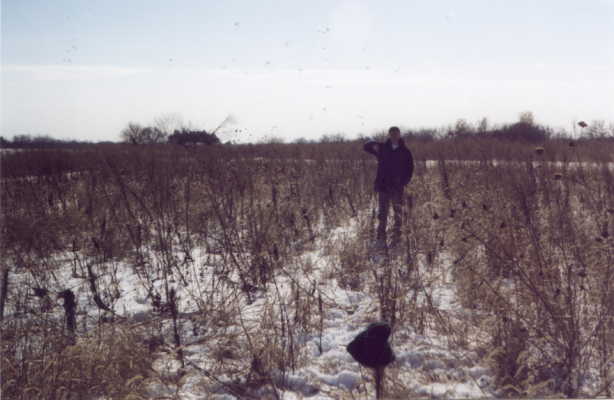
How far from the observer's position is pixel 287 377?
275 centimetres

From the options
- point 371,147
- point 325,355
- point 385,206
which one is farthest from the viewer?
point 371,147

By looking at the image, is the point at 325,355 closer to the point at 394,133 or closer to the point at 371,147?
the point at 394,133

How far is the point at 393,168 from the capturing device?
5.98 m

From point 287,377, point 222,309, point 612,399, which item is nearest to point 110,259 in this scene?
point 222,309

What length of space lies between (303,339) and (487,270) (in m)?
2.32

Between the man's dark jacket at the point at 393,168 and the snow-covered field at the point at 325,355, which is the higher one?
the man's dark jacket at the point at 393,168

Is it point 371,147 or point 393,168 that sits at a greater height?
point 371,147

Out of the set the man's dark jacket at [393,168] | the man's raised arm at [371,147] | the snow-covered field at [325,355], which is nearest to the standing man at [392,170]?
the man's dark jacket at [393,168]

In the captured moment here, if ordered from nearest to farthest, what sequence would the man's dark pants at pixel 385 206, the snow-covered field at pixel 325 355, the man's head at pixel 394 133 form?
the snow-covered field at pixel 325 355 < the man's dark pants at pixel 385 206 < the man's head at pixel 394 133

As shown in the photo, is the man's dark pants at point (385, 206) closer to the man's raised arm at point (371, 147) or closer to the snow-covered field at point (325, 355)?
the man's raised arm at point (371, 147)

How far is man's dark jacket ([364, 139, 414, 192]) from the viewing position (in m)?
5.93

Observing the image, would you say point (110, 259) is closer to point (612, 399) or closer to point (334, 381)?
point (334, 381)

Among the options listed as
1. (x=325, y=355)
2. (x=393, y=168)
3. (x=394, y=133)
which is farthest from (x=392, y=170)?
(x=325, y=355)

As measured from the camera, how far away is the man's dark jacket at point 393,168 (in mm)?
5934
